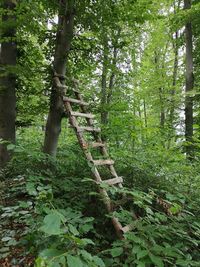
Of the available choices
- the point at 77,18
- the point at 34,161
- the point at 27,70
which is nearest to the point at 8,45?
the point at 27,70

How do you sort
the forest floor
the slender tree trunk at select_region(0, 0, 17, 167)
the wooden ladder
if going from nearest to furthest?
the forest floor → the wooden ladder → the slender tree trunk at select_region(0, 0, 17, 167)

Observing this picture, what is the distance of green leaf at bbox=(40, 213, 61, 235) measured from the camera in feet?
4.95

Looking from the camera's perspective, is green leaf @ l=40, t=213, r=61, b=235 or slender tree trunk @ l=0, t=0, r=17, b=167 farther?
slender tree trunk @ l=0, t=0, r=17, b=167

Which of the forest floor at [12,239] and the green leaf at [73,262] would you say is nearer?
the green leaf at [73,262]

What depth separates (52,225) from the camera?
1.57 metres

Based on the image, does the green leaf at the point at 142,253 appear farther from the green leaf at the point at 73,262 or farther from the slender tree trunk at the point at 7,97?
the slender tree trunk at the point at 7,97

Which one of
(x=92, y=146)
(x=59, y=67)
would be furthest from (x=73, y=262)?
(x=59, y=67)

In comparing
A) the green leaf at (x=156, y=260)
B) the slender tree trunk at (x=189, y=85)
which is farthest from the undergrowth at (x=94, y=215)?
the slender tree trunk at (x=189, y=85)

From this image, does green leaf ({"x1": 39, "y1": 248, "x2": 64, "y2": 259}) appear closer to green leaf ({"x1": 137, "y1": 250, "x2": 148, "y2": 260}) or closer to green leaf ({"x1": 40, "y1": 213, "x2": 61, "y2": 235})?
green leaf ({"x1": 40, "y1": 213, "x2": 61, "y2": 235})

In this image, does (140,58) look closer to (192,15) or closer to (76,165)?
(192,15)

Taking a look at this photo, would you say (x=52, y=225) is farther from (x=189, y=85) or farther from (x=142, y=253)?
(x=189, y=85)

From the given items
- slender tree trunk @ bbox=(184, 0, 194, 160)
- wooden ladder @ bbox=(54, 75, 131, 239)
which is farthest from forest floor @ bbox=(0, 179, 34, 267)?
slender tree trunk @ bbox=(184, 0, 194, 160)

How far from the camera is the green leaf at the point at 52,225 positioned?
1.51 m

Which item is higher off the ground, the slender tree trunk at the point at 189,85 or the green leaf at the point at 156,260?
the slender tree trunk at the point at 189,85
